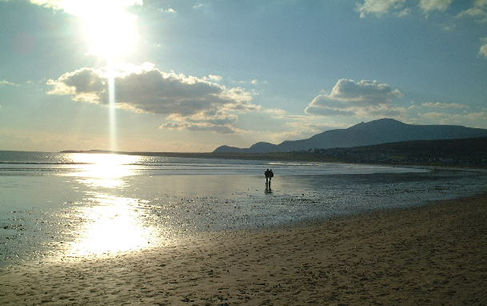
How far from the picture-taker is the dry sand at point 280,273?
7.96m

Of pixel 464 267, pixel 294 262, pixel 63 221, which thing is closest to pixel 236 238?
pixel 294 262

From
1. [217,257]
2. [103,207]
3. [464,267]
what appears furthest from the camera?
[103,207]

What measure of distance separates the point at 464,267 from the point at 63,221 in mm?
17033

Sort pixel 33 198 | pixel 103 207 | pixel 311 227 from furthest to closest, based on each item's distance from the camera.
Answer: pixel 33 198
pixel 103 207
pixel 311 227

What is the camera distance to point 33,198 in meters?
24.9

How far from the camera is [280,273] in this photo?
9.66m

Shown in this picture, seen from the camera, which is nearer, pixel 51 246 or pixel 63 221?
pixel 51 246

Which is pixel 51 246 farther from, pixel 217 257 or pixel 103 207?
pixel 103 207

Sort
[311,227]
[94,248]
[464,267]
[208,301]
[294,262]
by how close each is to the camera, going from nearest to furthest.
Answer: [208,301] < [464,267] < [294,262] < [94,248] < [311,227]

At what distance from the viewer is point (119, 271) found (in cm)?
999

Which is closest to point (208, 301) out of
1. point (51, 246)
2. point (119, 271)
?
point (119, 271)

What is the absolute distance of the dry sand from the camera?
796cm

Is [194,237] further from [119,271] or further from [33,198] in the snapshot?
[33,198]

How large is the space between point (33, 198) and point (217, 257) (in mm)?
19821
